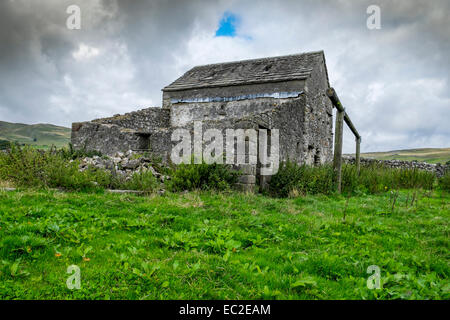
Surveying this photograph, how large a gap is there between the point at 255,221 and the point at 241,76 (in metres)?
14.9

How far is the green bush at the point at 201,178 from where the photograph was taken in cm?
810

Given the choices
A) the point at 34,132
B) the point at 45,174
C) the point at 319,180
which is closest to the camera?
the point at 45,174

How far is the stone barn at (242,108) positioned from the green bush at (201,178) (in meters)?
2.68

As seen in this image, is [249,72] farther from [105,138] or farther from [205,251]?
[205,251]

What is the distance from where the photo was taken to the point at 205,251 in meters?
3.80

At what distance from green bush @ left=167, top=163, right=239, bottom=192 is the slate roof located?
10078 millimetres

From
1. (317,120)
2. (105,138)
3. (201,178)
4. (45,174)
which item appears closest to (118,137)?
(105,138)

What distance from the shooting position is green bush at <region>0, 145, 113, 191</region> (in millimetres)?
7332

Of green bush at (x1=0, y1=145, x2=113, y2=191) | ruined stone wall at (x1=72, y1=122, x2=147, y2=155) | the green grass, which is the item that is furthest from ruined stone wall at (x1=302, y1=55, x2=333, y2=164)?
green bush at (x1=0, y1=145, x2=113, y2=191)

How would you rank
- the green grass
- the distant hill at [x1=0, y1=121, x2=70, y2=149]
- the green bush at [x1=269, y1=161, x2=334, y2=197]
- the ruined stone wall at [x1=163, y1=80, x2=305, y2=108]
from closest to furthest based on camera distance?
the green grass → the green bush at [x1=269, y1=161, x2=334, y2=197] → the ruined stone wall at [x1=163, y1=80, x2=305, y2=108] → the distant hill at [x1=0, y1=121, x2=70, y2=149]

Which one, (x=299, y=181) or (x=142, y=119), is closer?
(x=299, y=181)

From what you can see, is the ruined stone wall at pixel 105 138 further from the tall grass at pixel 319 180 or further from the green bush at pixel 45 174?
the tall grass at pixel 319 180

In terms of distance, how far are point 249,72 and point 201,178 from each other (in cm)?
1247

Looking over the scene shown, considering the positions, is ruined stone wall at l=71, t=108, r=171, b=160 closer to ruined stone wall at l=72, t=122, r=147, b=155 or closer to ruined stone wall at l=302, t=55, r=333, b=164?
ruined stone wall at l=72, t=122, r=147, b=155
